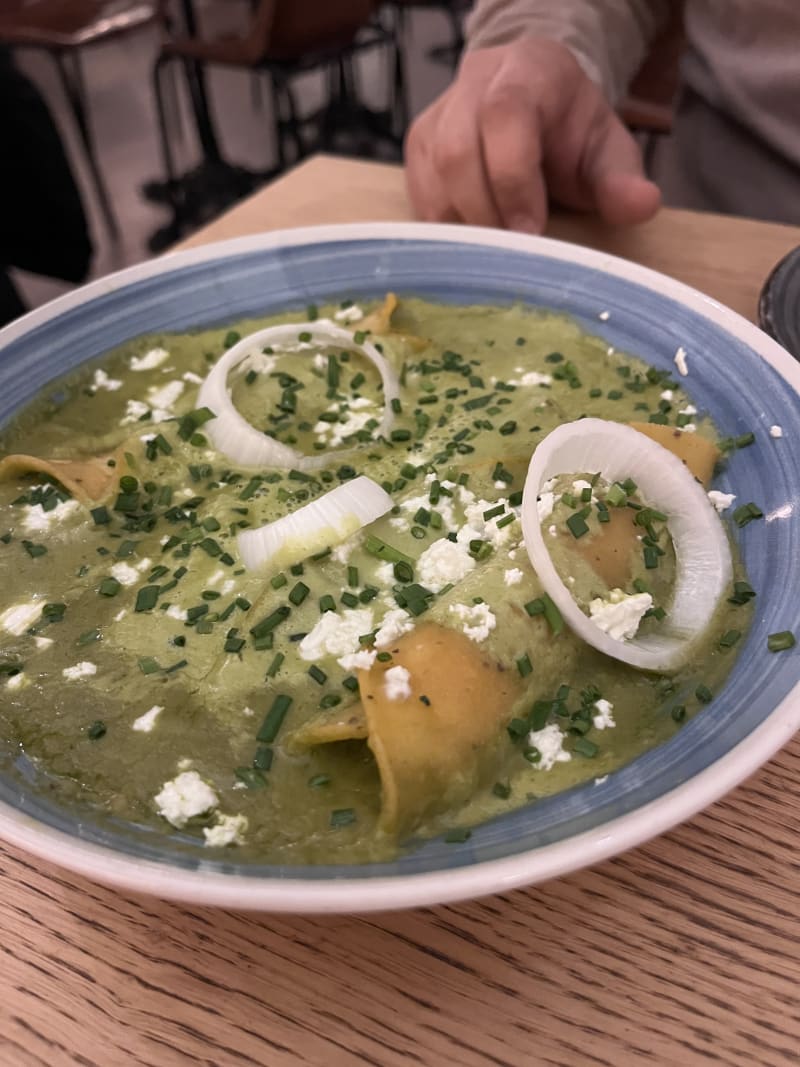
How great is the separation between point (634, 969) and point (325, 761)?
0.34 m

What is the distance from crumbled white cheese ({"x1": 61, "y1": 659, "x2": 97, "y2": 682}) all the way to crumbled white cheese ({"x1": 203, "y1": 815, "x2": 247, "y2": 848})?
0.89ft

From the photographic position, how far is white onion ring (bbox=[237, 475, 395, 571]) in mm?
1056

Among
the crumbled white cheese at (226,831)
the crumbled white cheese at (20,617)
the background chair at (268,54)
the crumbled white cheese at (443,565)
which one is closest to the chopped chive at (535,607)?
the crumbled white cheese at (443,565)

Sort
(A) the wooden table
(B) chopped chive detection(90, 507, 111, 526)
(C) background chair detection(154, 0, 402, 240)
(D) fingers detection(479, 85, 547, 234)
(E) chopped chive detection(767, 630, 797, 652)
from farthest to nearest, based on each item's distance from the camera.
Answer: (C) background chair detection(154, 0, 402, 240)
(D) fingers detection(479, 85, 547, 234)
(B) chopped chive detection(90, 507, 111, 526)
(E) chopped chive detection(767, 630, 797, 652)
(A) the wooden table

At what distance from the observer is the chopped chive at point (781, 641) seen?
2.70ft

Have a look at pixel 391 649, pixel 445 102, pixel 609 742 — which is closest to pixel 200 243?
pixel 445 102

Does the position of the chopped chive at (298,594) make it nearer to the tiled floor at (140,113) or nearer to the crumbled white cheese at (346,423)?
the crumbled white cheese at (346,423)

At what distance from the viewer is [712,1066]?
0.69m

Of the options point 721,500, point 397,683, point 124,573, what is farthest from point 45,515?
point 721,500

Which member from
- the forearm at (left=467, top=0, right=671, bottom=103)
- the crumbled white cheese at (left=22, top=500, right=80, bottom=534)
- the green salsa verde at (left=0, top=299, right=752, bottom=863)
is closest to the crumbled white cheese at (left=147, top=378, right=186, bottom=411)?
the green salsa verde at (left=0, top=299, right=752, bottom=863)

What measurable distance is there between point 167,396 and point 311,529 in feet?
1.51

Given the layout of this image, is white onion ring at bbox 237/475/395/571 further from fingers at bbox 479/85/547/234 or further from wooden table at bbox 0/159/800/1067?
fingers at bbox 479/85/547/234

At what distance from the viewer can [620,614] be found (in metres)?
0.92

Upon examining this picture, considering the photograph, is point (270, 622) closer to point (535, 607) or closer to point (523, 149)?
point (535, 607)
